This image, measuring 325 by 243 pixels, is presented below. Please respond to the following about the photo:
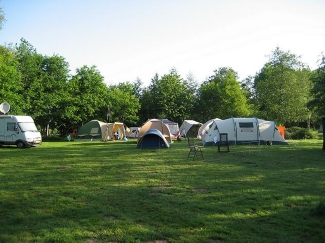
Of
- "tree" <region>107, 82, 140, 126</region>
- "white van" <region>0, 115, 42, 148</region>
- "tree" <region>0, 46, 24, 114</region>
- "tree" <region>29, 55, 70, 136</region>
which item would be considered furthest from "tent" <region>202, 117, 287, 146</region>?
"tree" <region>107, 82, 140, 126</region>

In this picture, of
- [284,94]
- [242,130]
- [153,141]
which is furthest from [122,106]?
[242,130]

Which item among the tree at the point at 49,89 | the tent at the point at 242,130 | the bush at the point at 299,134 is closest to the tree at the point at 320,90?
the tent at the point at 242,130

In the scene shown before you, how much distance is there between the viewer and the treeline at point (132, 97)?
29.4m

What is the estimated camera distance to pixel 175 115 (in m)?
49.8

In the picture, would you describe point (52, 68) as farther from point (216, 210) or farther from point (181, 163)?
point (216, 210)

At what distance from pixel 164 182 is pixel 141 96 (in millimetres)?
46781

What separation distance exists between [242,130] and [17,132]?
14.8m

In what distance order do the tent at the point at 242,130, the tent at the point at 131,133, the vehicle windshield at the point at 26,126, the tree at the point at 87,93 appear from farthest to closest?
1. the tent at the point at 131,133
2. the tree at the point at 87,93
3. the vehicle windshield at the point at 26,126
4. the tent at the point at 242,130

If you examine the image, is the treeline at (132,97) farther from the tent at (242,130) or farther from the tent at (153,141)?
the tent at (153,141)

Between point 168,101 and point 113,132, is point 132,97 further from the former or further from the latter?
point 113,132

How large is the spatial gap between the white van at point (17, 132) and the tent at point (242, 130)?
38.4 ft

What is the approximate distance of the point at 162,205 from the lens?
20.5 ft


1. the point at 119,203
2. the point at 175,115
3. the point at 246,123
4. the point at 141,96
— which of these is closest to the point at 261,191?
the point at 119,203

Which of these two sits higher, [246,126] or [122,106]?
[122,106]
